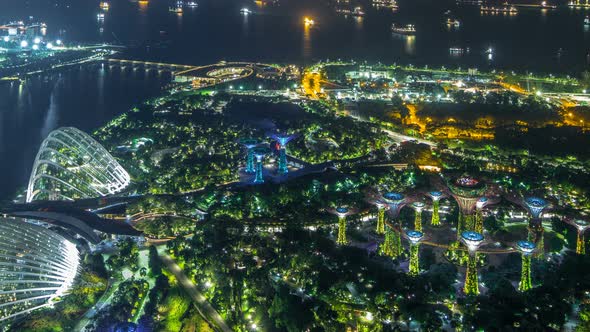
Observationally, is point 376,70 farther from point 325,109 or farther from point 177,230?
point 177,230

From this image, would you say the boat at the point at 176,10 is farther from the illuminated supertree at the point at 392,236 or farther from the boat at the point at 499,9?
the illuminated supertree at the point at 392,236

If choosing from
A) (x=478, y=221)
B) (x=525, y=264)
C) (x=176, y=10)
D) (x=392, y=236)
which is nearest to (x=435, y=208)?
(x=478, y=221)

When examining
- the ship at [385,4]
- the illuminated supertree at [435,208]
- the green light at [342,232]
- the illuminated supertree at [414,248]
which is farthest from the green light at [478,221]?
the ship at [385,4]

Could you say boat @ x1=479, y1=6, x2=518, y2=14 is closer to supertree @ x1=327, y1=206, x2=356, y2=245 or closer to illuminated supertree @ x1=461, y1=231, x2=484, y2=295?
supertree @ x1=327, y1=206, x2=356, y2=245

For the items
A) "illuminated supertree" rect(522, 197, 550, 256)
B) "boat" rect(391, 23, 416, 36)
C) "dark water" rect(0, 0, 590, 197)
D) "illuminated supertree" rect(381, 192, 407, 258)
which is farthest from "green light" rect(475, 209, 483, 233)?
"boat" rect(391, 23, 416, 36)

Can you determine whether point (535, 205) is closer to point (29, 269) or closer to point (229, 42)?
point (29, 269)
